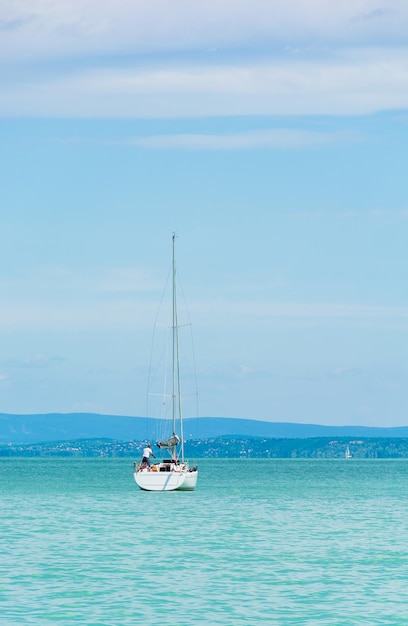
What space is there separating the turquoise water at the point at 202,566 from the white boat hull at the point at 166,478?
13180mm

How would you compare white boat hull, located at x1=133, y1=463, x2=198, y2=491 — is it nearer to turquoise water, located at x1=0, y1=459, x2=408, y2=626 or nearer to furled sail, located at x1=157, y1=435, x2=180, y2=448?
furled sail, located at x1=157, y1=435, x2=180, y2=448

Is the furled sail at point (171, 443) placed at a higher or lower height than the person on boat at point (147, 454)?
higher

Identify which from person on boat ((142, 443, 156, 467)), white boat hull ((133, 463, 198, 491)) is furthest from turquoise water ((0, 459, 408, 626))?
white boat hull ((133, 463, 198, 491))

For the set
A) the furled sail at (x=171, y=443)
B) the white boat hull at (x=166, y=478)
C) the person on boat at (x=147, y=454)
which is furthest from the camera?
the white boat hull at (x=166, y=478)

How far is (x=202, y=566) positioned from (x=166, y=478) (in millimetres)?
49600

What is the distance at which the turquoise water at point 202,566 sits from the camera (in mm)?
34844

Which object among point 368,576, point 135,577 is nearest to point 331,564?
point 368,576

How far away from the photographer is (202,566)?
4553 cm

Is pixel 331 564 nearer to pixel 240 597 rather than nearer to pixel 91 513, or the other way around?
pixel 240 597

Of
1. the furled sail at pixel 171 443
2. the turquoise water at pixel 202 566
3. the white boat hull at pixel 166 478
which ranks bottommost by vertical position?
the turquoise water at pixel 202 566

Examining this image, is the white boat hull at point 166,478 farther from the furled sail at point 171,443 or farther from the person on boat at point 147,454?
the furled sail at point 171,443

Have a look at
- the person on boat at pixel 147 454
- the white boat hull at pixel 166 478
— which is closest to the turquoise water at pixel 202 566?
the person on boat at pixel 147 454

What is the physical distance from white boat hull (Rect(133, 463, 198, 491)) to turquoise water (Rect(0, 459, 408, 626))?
13180 mm

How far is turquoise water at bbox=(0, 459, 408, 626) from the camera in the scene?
3484cm
